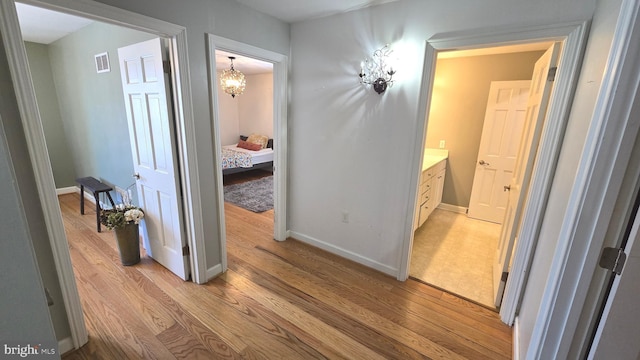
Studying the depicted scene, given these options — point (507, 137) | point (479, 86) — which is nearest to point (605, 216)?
point (507, 137)

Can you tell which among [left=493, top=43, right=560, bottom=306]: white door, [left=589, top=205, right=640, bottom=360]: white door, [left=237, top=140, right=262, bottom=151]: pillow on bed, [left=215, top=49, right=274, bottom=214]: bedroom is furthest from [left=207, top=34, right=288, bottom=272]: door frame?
[left=237, top=140, right=262, bottom=151]: pillow on bed

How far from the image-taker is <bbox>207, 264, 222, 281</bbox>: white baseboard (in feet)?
7.80

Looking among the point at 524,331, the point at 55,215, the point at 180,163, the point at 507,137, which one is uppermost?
the point at 507,137

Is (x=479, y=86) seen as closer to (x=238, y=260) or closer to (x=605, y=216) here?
(x=605, y=216)

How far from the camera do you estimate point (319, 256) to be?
2.86m

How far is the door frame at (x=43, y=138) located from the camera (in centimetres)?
129

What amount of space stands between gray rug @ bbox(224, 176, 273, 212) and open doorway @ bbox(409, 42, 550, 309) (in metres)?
2.42

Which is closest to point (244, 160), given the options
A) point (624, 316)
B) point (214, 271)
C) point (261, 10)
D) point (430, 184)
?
point (214, 271)

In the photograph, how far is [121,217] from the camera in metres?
2.44

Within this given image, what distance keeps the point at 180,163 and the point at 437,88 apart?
Result: 3.92m

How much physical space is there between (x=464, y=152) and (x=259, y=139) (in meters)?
4.64

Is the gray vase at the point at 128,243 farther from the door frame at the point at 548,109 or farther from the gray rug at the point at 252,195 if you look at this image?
the door frame at the point at 548,109

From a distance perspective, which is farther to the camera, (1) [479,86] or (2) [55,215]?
(1) [479,86]

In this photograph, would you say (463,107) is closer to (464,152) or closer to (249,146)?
(464,152)
